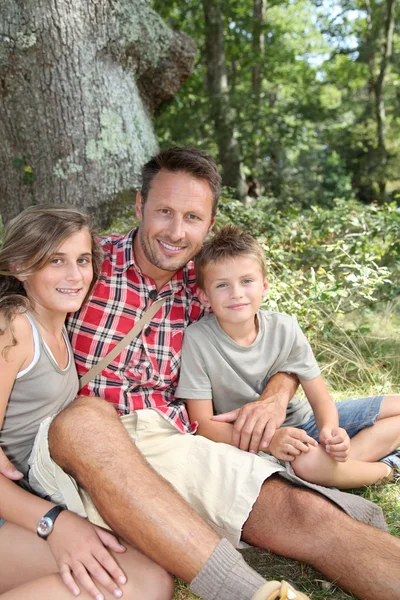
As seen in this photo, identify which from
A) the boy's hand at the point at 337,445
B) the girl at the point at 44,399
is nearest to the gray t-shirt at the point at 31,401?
the girl at the point at 44,399

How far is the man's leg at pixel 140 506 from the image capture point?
6.24 feet

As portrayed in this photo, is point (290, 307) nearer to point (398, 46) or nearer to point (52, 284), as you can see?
point (52, 284)

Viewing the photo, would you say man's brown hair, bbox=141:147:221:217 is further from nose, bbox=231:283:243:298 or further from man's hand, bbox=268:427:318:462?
man's hand, bbox=268:427:318:462

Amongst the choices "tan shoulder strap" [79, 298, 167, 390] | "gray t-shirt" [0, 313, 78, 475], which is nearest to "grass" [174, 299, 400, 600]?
"gray t-shirt" [0, 313, 78, 475]

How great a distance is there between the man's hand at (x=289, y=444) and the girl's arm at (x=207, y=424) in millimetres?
235

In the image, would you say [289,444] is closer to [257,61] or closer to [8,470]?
[8,470]

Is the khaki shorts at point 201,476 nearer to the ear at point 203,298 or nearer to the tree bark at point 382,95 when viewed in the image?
the ear at point 203,298

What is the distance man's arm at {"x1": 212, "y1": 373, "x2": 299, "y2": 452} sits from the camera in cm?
254

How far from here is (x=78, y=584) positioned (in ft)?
6.41

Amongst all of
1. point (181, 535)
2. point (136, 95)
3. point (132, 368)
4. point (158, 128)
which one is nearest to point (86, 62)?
point (136, 95)

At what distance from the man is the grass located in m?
0.10

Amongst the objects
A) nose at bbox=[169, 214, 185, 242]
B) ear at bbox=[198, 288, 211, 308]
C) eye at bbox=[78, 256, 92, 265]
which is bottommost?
ear at bbox=[198, 288, 211, 308]

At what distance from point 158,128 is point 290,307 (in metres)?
8.43

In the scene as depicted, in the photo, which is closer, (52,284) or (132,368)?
(52,284)
